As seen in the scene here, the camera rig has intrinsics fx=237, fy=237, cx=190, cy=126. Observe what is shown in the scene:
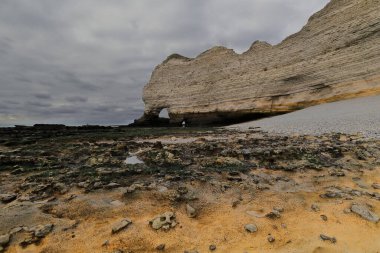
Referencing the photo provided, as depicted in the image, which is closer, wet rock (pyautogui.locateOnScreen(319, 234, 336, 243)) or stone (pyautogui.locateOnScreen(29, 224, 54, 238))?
wet rock (pyautogui.locateOnScreen(319, 234, 336, 243))

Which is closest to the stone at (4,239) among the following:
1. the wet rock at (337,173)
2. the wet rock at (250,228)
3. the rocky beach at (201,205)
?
the rocky beach at (201,205)

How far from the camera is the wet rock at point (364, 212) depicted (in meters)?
4.56

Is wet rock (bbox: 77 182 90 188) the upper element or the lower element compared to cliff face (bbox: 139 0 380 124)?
lower

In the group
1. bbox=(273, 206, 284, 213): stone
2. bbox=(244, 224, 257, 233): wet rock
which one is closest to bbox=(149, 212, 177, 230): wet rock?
bbox=(244, 224, 257, 233): wet rock

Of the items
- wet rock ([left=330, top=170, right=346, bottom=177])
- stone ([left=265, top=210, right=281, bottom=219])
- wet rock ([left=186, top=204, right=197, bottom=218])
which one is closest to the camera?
stone ([left=265, top=210, right=281, bottom=219])

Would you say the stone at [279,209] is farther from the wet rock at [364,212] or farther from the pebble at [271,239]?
the wet rock at [364,212]

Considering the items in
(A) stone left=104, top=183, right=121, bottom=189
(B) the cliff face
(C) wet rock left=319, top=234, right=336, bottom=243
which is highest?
(B) the cliff face

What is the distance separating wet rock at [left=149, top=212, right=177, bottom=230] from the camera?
4.51 m

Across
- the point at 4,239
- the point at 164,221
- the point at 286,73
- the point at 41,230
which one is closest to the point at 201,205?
the point at 164,221

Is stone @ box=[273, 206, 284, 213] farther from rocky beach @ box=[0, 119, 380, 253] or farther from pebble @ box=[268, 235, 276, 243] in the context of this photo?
pebble @ box=[268, 235, 276, 243]

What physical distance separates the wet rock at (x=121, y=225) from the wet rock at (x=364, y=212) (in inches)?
179

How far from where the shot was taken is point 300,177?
699cm

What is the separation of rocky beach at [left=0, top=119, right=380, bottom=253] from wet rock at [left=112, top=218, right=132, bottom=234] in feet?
0.06

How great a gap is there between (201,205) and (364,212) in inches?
130
